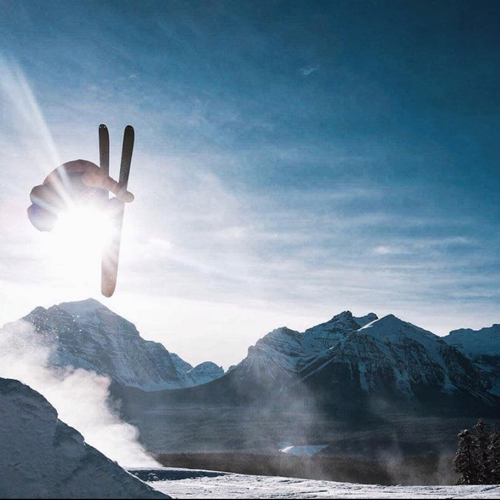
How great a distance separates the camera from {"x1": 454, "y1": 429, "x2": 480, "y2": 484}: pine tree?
133ft

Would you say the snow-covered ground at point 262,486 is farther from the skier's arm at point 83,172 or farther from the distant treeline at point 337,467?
the distant treeline at point 337,467

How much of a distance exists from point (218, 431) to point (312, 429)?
42.1 metres

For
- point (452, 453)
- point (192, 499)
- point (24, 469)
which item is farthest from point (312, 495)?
point (452, 453)

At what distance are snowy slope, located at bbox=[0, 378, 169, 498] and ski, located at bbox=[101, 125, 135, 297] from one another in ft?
12.2

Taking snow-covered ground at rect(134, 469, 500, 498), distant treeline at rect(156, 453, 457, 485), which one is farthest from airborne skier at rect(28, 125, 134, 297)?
distant treeline at rect(156, 453, 457, 485)

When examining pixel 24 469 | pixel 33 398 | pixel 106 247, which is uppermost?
pixel 106 247

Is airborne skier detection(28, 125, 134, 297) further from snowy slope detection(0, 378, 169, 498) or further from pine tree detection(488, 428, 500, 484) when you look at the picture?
pine tree detection(488, 428, 500, 484)

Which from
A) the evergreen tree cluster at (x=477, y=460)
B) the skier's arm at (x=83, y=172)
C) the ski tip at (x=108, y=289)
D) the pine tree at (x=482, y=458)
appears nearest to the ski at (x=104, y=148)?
the skier's arm at (x=83, y=172)

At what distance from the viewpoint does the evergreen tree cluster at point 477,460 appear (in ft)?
131

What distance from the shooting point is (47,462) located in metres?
9.16

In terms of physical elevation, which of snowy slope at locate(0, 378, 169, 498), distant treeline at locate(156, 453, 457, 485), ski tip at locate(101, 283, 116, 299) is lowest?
distant treeline at locate(156, 453, 457, 485)

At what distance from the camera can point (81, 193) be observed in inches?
351

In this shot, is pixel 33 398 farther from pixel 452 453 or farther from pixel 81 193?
pixel 452 453

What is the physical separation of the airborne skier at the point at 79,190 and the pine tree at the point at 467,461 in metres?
45.0
